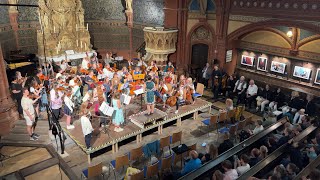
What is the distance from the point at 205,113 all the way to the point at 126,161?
20.0 ft

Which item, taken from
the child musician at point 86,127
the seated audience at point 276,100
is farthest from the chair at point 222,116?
the child musician at point 86,127

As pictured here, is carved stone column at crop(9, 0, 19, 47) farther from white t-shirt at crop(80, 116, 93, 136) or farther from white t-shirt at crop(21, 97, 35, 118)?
white t-shirt at crop(80, 116, 93, 136)

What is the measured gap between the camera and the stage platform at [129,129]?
31.4 ft

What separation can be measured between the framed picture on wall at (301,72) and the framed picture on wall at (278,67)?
24.8 inches

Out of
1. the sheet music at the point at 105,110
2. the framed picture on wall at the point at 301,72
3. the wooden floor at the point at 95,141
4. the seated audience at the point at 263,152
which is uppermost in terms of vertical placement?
the framed picture on wall at the point at 301,72

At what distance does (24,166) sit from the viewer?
900cm

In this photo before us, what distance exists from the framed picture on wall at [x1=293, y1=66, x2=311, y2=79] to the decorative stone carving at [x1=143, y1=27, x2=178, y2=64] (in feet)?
23.0

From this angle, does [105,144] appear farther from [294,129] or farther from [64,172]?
[294,129]

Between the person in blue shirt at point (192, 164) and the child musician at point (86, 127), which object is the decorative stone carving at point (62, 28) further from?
the person in blue shirt at point (192, 164)

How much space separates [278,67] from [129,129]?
9.13 m

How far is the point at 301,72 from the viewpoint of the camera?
13812 mm

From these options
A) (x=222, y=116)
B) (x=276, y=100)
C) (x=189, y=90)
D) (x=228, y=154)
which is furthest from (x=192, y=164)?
(x=276, y=100)

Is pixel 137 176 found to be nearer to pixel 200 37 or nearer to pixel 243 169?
pixel 243 169

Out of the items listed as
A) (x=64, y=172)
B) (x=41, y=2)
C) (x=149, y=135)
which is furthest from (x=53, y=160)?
(x=41, y=2)
